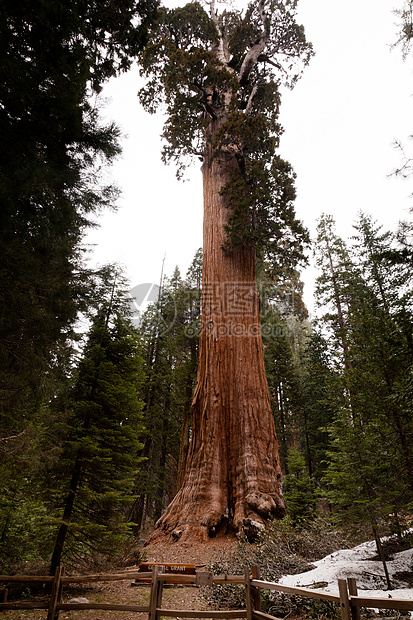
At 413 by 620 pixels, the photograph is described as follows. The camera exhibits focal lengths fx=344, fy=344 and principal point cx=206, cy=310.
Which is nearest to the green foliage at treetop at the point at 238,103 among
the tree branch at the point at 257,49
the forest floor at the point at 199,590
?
the tree branch at the point at 257,49

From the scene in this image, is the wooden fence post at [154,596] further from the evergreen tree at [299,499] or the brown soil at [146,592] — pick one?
the evergreen tree at [299,499]

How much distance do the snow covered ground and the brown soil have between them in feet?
4.91

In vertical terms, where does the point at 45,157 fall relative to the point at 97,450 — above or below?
above

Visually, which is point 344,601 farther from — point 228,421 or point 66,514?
point 228,421

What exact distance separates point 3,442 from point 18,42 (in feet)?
15.2

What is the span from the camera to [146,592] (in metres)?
5.73

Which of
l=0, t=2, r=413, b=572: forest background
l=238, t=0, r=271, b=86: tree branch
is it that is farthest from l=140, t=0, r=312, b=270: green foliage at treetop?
l=0, t=2, r=413, b=572: forest background

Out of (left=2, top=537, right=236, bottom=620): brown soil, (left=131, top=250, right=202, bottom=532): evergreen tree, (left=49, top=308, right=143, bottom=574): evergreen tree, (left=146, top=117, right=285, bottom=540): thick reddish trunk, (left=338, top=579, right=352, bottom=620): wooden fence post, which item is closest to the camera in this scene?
(left=338, top=579, right=352, bottom=620): wooden fence post

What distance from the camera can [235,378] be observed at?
8422 millimetres

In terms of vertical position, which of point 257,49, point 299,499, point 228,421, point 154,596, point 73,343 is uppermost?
point 257,49

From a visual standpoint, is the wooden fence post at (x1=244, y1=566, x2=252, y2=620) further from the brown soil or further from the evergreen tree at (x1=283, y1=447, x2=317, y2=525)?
the evergreen tree at (x1=283, y1=447, x2=317, y2=525)

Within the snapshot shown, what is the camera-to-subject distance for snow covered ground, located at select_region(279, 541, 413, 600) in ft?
13.5

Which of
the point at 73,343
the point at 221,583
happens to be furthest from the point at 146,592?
the point at 73,343

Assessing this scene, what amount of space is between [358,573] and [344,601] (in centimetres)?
307
